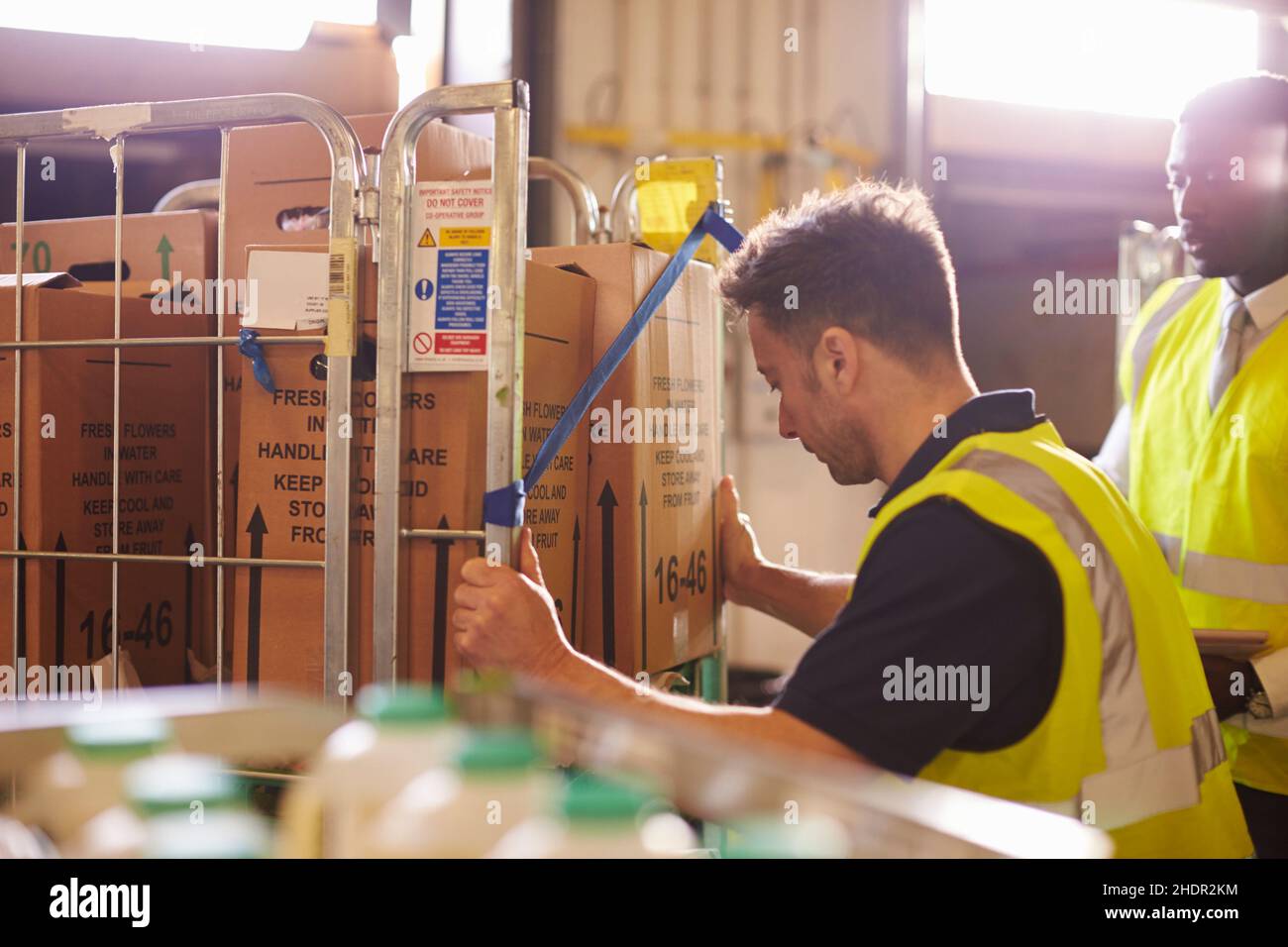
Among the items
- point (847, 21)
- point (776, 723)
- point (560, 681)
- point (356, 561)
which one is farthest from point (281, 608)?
point (847, 21)

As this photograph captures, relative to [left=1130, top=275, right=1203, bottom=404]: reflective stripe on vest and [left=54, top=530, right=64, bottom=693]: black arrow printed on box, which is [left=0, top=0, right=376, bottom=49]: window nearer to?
[left=54, top=530, right=64, bottom=693]: black arrow printed on box

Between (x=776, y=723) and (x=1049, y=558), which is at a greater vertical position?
(x=1049, y=558)

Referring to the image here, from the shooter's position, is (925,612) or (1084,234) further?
(1084,234)

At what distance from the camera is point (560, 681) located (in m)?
1.48

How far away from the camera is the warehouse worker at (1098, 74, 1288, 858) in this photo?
199 centimetres

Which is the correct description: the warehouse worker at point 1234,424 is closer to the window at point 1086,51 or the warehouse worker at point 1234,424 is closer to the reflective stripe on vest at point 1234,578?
the reflective stripe on vest at point 1234,578

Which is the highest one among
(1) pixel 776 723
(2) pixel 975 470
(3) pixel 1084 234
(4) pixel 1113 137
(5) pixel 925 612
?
(4) pixel 1113 137

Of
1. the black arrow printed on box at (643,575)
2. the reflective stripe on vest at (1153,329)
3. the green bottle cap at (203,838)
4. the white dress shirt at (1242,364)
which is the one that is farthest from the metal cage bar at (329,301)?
the reflective stripe on vest at (1153,329)

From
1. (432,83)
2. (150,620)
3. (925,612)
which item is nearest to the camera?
(925,612)

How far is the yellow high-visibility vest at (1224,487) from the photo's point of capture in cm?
200

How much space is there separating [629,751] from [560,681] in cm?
72

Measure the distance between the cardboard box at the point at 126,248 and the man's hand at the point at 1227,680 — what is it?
1.80 metres

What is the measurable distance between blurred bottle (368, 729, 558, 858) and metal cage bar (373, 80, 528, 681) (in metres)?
→ 0.75
